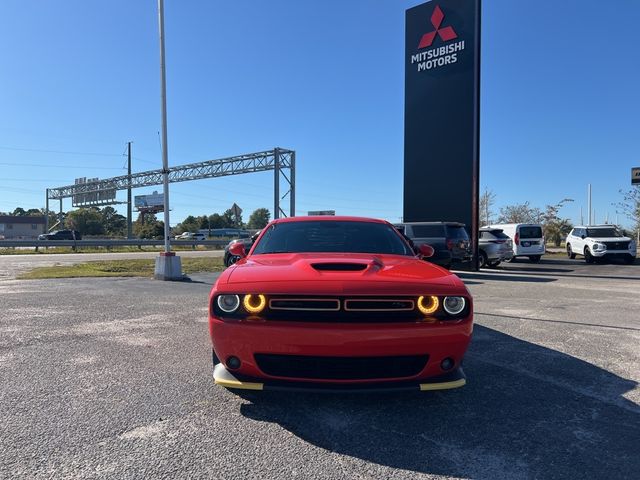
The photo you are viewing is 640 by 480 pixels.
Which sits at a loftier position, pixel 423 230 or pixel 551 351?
pixel 423 230

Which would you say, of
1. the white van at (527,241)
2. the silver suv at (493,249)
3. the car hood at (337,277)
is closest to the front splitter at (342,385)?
the car hood at (337,277)

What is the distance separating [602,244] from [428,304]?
20.9 m

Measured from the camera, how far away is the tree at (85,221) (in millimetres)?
87825

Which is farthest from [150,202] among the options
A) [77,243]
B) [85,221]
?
[77,243]

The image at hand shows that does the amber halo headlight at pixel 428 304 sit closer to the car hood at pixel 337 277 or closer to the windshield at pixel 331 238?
the car hood at pixel 337 277

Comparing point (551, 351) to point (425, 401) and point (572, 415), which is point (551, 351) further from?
point (425, 401)

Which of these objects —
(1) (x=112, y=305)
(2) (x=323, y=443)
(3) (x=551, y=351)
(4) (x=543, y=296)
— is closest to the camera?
(2) (x=323, y=443)

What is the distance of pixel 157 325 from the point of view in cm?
612

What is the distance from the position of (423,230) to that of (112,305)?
10.0 metres

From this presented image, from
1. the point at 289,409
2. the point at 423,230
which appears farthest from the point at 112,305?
the point at 423,230

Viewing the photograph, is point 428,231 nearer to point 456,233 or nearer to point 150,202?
point 456,233

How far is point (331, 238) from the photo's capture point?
14.9 feet

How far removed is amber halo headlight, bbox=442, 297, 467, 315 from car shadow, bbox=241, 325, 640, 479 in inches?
30.0

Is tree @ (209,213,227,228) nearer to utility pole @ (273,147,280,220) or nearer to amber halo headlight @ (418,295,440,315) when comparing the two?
utility pole @ (273,147,280,220)
